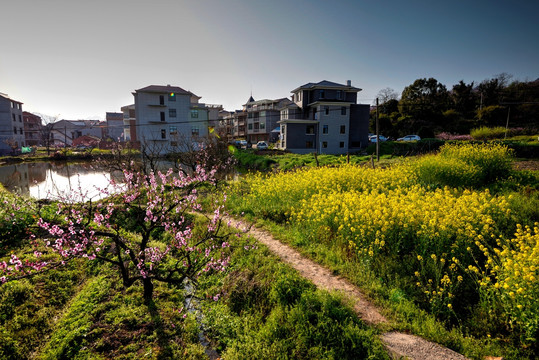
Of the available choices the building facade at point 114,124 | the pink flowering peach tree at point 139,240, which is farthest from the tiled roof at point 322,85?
the building facade at point 114,124

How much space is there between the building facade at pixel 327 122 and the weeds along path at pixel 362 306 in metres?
33.4

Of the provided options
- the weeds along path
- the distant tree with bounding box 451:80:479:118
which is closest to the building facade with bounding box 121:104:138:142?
the weeds along path

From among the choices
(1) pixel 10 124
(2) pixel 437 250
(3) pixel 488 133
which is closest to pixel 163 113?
(1) pixel 10 124

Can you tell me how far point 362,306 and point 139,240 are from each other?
23.3 ft

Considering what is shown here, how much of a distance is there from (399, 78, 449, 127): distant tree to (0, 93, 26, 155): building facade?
6603 cm

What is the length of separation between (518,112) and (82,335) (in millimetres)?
53727

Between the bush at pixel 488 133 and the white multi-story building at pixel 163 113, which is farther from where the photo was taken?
the white multi-story building at pixel 163 113

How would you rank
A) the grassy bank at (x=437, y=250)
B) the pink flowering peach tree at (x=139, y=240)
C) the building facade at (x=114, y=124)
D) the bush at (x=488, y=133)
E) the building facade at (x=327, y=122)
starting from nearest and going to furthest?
the grassy bank at (x=437, y=250), the pink flowering peach tree at (x=139, y=240), the bush at (x=488, y=133), the building facade at (x=327, y=122), the building facade at (x=114, y=124)

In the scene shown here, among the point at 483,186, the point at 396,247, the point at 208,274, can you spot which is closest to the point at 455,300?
the point at 396,247

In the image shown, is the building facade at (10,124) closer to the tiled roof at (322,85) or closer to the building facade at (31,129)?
the building facade at (31,129)

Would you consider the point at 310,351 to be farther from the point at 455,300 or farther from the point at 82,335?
the point at 82,335

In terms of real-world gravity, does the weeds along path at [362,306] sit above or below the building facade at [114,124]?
below

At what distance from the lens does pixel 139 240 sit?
895cm

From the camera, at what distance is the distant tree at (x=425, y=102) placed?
4400cm
